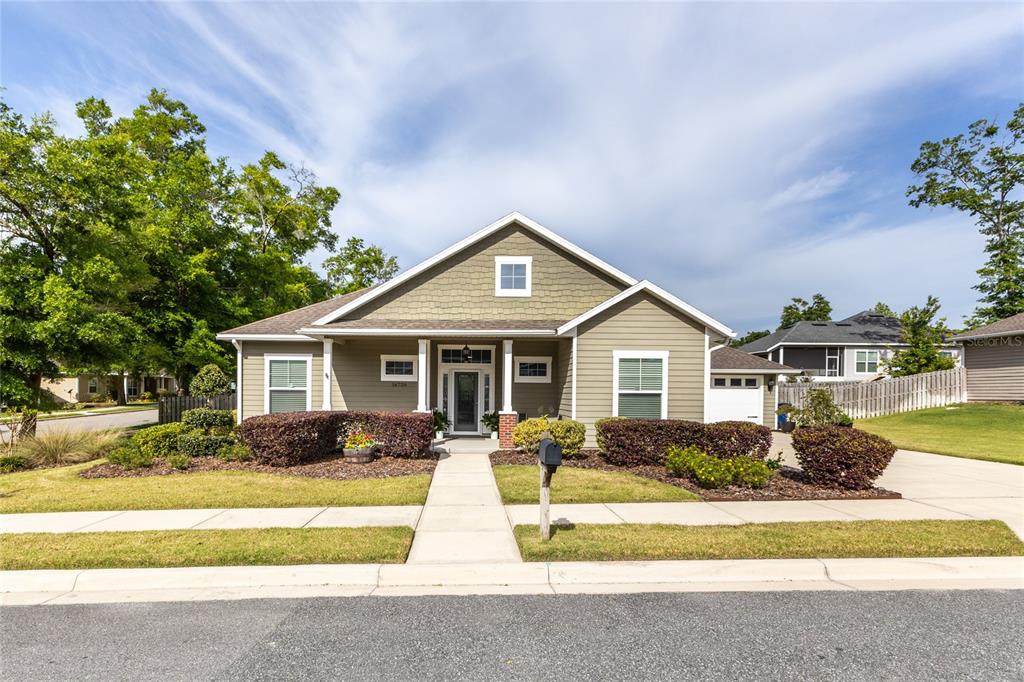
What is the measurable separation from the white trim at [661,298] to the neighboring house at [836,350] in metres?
27.2

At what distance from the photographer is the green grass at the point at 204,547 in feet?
16.3

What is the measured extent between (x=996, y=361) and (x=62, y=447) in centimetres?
3726

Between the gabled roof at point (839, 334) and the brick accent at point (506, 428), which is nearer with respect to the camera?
the brick accent at point (506, 428)

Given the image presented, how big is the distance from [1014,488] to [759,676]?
9.63m

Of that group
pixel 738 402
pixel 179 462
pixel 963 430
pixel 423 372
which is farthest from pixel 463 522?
pixel 963 430

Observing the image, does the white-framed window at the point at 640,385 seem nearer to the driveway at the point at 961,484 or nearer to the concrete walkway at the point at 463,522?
the driveway at the point at 961,484

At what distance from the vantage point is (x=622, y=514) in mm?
6883

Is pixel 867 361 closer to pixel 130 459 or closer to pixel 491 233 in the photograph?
pixel 491 233

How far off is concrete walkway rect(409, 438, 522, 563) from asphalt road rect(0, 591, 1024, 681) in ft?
2.90

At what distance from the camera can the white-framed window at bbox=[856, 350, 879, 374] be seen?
116 ft

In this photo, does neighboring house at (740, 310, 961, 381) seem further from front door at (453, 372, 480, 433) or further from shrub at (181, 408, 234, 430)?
shrub at (181, 408, 234, 430)

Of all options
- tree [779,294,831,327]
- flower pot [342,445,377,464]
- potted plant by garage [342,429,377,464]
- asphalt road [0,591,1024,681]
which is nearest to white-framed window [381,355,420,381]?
potted plant by garage [342,429,377,464]

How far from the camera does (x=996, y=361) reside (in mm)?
23328

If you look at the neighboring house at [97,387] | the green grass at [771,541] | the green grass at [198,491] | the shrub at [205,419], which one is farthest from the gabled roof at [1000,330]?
the neighboring house at [97,387]
